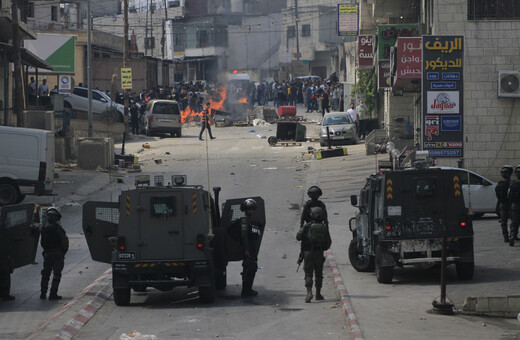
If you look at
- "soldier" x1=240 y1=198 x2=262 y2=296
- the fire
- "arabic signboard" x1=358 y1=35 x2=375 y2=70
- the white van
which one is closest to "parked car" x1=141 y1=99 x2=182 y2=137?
"arabic signboard" x1=358 y1=35 x2=375 y2=70

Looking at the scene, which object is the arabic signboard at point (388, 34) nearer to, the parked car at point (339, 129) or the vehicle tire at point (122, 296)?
the parked car at point (339, 129)

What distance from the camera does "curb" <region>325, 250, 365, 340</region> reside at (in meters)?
11.0

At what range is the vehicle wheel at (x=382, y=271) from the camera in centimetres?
1509

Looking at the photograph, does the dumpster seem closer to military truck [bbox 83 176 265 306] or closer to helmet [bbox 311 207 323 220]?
helmet [bbox 311 207 323 220]

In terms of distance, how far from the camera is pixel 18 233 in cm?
1436

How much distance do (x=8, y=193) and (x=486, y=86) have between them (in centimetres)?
1471

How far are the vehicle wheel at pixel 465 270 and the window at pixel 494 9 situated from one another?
14.5m

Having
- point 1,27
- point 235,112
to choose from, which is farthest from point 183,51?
point 1,27

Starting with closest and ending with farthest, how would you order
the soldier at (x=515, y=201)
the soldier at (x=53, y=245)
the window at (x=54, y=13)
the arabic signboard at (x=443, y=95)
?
the soldier at (x=53, y=245) → the soldier at (x=515, y=201) → the arabic signboard at (x=443, y=95) → the window at (x=54, y=13)

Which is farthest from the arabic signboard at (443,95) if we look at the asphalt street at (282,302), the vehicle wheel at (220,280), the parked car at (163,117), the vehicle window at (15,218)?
the parked car at (163,117)

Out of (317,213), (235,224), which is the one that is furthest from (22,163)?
(317,213)

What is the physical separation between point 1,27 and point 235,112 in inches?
1086

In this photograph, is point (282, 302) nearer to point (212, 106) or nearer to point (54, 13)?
point (212, 106)

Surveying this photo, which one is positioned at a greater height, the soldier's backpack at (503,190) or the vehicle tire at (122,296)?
the soldier's backpack at (503,190)
